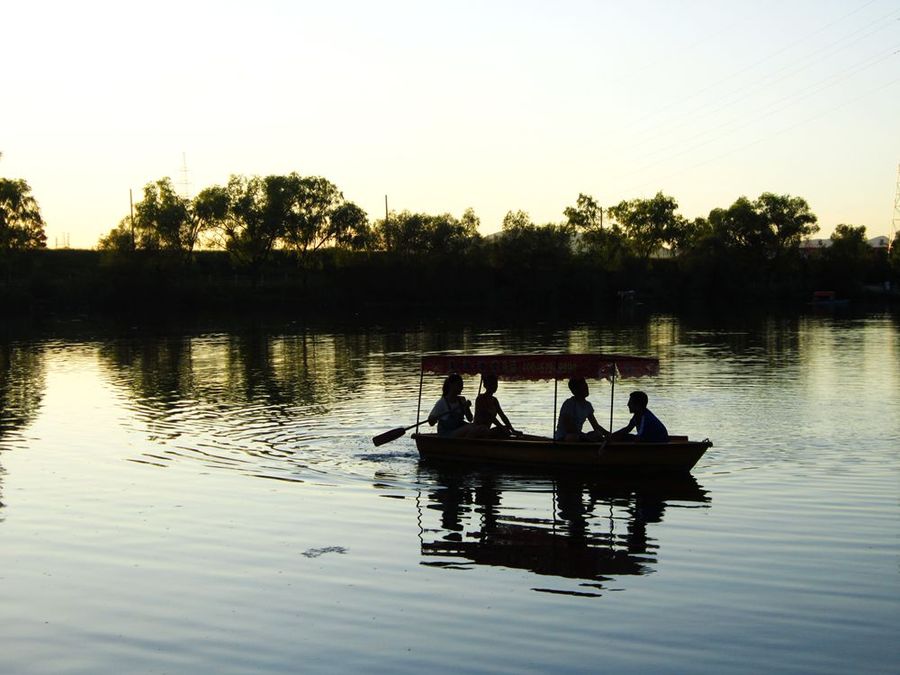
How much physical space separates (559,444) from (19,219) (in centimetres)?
11995

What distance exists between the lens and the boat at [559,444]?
21.5 meters

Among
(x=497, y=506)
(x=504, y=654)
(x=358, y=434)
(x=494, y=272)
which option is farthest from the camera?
(x=494, y=272)

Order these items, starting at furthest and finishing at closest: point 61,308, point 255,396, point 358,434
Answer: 1. point 61,308
2. point 255,396
3. point 358,434

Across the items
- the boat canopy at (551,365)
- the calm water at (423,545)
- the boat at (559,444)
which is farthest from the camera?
the boat canopy at (551,365)

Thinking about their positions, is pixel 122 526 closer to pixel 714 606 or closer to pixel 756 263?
pixel 714 606

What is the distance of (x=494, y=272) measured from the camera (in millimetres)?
129250

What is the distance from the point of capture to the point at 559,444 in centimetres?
2219

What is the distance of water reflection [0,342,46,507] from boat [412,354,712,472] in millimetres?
9806

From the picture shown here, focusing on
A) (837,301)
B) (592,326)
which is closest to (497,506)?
(592,326)

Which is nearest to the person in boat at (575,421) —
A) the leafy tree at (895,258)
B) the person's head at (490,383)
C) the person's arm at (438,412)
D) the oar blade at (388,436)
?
the person's head at (490,383)

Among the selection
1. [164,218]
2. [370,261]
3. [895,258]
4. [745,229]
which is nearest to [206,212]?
[164,218]

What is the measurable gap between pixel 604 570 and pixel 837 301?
124796 millimetres

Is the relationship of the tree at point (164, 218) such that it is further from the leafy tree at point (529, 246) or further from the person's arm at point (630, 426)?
the person's arm at point (630, 426)

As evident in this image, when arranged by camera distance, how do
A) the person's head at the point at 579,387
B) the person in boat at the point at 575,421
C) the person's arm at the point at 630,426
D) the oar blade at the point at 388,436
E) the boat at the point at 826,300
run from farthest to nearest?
1. the boat at the point at 826,300
2. the oar blade at the point at 388,436
3. the person in boat at the point at 575,421
4. the person's head at the point at 579,387
5. the person's arm at the point at 630,426
